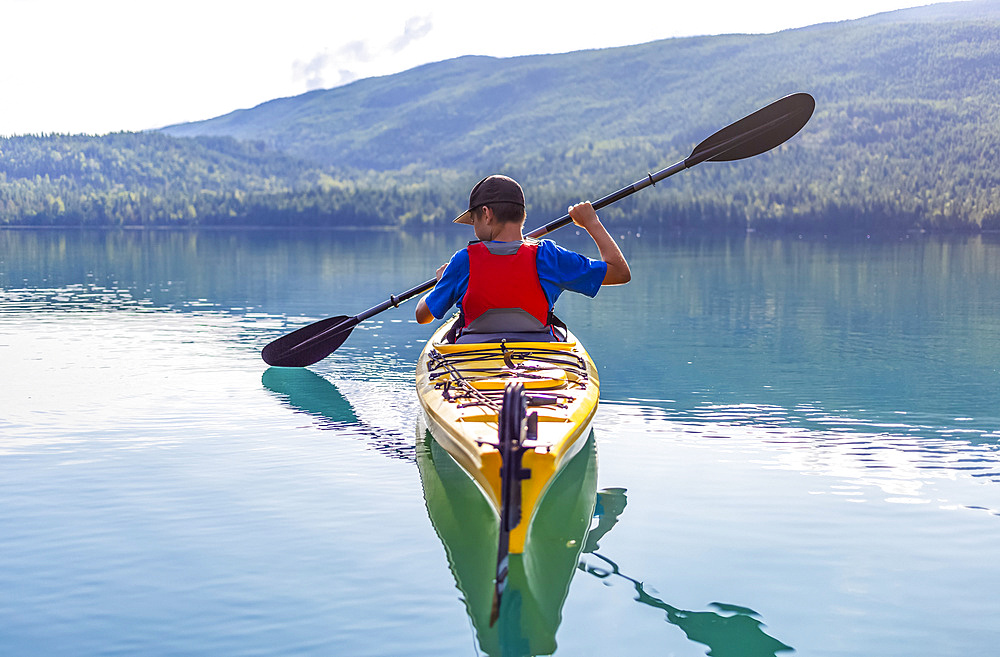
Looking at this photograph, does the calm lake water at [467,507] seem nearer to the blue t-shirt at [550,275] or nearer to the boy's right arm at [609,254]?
the blue t-shirt at [550,275]

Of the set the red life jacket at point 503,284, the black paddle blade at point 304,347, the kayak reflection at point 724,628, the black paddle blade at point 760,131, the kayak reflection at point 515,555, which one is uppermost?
the black paddle blade at point 760,131

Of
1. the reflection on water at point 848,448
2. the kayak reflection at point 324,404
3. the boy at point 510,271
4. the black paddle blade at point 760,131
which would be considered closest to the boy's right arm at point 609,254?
the boy at point 510,271

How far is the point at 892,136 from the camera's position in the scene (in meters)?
180

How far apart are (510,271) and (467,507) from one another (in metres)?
1.95

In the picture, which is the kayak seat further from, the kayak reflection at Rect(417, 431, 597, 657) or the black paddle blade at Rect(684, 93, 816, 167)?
the black paddle blade at Rect(684, 93, 816, 167)

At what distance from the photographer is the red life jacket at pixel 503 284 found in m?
8.22

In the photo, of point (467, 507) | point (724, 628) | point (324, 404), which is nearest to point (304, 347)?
point (324, 404)

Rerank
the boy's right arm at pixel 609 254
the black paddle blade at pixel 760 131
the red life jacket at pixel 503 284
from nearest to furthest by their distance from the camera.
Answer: the boy's right arm at pixel 609 254
the red life jacket at pixel 503 284
the black paddle blade at pixel 760 131

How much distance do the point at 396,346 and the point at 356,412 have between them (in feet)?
18.1

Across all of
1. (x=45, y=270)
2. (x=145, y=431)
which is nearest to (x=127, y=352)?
(x=145, y=431)

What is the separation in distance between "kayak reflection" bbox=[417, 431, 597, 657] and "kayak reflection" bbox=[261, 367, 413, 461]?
1087mm

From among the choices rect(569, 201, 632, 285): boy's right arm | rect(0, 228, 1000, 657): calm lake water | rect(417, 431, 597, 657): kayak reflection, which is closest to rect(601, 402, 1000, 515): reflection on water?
rect(0, 228, 1000, 657): calm lake water

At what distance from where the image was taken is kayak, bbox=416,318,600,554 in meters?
5.59

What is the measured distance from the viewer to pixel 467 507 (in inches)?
305
